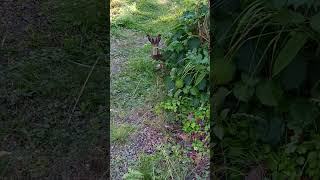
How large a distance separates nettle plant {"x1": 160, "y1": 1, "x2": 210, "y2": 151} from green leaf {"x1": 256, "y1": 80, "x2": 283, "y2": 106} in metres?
0.44

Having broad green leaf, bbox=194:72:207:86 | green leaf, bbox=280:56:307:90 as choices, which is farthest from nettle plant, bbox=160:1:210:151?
green leaf, bbox=280:56:307:90

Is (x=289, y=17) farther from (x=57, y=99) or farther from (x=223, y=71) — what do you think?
(x=57, y=99)

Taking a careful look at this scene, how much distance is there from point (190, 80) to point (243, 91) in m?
0.52

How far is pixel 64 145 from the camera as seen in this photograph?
226cm

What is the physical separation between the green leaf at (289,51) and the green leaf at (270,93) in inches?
4.6

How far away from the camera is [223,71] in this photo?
79.1 inches

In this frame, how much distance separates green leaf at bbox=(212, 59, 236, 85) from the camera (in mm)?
1996

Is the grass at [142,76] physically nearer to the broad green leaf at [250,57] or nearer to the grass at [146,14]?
the grass at [146,14]

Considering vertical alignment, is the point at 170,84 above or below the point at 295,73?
below

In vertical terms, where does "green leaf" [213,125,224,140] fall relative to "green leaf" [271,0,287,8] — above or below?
below

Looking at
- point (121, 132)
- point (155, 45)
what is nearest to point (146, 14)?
point (155, 45)

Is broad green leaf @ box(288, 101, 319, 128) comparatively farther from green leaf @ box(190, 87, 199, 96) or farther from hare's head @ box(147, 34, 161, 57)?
hare's head @ box(147, 34, 161, 57)

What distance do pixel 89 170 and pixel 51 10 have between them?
1.25 meters

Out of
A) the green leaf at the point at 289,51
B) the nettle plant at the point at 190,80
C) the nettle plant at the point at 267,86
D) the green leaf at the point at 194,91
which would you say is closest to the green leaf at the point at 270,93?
the nettle plant at the point at 267,86
